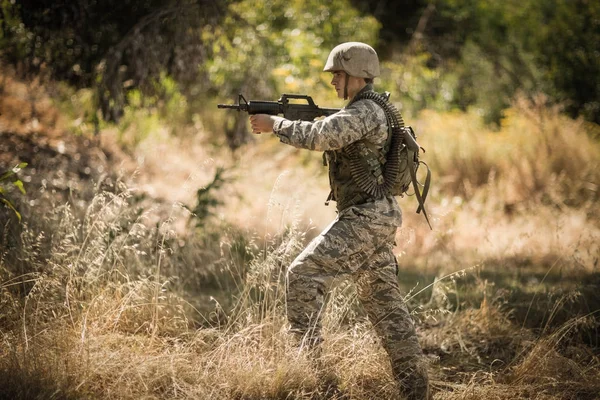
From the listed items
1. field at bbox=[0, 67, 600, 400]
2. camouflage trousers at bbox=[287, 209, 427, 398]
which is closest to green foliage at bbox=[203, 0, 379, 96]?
field at bbox=[0, 67, 600, 400]

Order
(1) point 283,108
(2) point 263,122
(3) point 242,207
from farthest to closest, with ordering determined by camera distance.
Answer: (3) point 242,207 < (1) point 283,108 < (2) point 263,122

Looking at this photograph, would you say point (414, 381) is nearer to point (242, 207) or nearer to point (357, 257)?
point (357, 257)

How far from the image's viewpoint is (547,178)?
7988mm

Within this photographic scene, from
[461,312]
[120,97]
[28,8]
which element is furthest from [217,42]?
[461,312]

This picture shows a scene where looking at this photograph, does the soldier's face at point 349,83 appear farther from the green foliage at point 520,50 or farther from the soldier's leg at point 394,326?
the green foliage at point 520,50

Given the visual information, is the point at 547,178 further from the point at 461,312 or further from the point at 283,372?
the point at 283,372

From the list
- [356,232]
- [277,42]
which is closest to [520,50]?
[277,42]

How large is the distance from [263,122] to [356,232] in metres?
0.80

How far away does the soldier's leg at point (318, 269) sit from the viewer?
330 centimetres

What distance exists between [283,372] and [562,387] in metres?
1.82

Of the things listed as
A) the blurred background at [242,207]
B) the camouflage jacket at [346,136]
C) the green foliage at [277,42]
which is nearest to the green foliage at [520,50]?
the blurred background at [242,207]

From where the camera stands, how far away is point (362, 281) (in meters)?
3.56

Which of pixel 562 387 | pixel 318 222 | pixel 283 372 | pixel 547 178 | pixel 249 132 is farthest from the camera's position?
pixel 249 132

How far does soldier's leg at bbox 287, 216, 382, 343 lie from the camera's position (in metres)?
3.30
